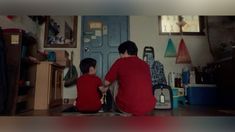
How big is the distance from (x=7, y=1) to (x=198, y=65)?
7.14 ft

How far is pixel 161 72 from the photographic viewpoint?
2109mm

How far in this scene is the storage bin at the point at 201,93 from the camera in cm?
188

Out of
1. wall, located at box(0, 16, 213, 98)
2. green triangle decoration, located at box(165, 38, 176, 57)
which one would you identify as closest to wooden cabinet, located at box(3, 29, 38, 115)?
wall, located at box(0, 16, 213, 98)

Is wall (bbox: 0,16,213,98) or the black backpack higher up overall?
wall (bbox: 0,16,213,98)

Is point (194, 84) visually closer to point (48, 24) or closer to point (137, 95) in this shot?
point (137, 95)

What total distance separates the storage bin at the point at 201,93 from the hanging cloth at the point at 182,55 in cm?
38

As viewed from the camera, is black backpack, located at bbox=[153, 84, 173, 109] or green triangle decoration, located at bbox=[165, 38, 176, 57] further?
green triangle decoration, located at bbox=[165, 38, 176, 57]

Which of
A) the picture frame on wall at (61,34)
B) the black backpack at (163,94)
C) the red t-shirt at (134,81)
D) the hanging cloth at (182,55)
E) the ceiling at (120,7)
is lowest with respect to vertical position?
the black backpack at (163,94)

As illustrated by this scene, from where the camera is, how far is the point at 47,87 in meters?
1.61

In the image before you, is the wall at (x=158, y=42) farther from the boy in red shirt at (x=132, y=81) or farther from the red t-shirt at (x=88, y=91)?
the boy in red shirt at (x=132, y=81)

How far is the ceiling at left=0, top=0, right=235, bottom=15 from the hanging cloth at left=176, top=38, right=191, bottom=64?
208cm

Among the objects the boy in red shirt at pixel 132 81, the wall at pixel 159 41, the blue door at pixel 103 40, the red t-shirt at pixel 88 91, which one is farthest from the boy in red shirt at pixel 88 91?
the wall at pixel 159 41

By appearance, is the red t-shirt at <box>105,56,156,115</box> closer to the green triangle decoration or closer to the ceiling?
the ceiling

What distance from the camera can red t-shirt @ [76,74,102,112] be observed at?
1.20 metres
